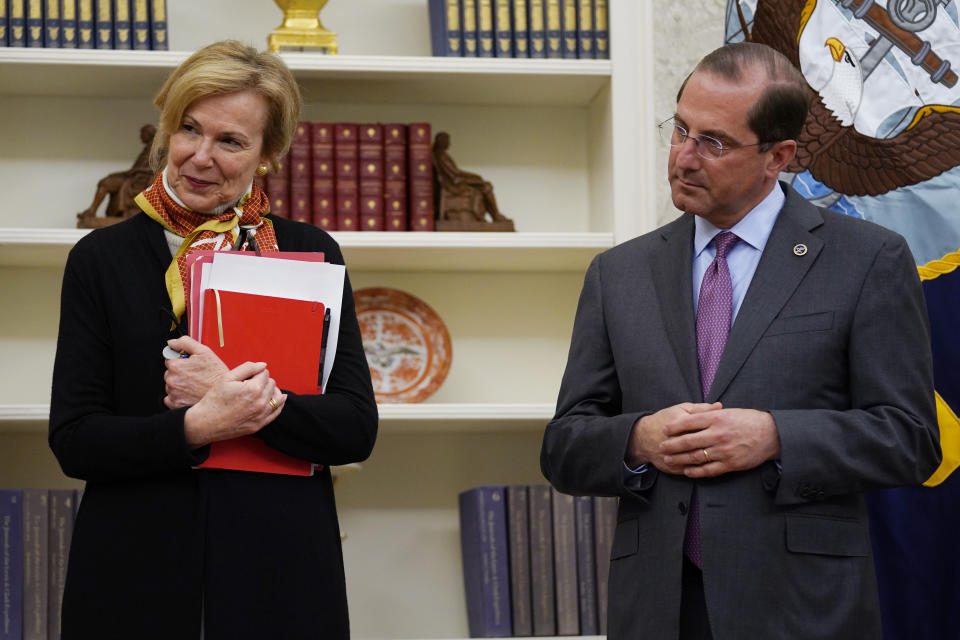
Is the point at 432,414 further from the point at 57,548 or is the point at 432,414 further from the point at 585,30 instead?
the point at 585,30

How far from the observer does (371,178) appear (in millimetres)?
2773

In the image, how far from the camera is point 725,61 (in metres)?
1.72

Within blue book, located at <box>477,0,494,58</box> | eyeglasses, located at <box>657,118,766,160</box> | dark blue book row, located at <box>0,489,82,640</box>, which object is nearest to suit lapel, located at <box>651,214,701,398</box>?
eyeglasses, located at <box>657,118,766,160</box>

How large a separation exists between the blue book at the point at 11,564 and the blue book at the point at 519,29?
1.61 meters

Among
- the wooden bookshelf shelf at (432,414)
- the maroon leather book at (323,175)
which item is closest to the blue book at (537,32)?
the maroon leather book at (323,175)

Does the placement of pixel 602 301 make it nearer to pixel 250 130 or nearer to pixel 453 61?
pixel 250 130

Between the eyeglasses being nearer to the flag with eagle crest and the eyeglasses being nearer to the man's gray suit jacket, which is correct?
the man's gray suit jacket

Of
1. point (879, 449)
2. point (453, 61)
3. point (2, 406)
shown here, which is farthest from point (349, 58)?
point (879, 449)

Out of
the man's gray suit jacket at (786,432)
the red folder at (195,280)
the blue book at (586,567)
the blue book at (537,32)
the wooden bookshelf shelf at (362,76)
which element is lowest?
the blue book at (586,567)

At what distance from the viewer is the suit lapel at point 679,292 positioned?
5.35 ft

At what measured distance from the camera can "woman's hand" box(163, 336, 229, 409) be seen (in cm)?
158

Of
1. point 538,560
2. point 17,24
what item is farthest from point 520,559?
point 17,24

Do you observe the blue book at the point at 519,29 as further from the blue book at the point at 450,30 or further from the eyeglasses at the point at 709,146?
the eyeglasses at the point at 709,146

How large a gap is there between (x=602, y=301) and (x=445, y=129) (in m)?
1.41
